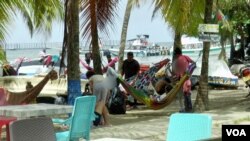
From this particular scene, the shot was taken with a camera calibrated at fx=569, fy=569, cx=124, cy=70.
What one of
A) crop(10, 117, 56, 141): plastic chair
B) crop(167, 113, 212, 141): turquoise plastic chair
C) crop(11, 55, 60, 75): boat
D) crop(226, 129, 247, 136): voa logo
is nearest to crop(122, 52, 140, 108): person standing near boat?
crop(167, 113, 212, 141): turquoise plastic chair

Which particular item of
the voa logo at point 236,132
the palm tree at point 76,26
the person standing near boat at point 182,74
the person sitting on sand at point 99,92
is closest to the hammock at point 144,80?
the person standing near boat at point 182,74

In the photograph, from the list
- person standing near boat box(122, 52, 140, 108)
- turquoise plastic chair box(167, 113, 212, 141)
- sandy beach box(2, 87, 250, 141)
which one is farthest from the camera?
person standing near boat box(122, 52, 140, 108)

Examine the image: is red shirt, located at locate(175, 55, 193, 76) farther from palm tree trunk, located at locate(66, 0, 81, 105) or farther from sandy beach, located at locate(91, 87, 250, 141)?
palm tree trunk, located at locate(66, 0, 81, 105)

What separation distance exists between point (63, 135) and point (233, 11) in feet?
83.1

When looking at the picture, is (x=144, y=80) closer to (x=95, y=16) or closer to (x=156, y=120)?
(x=156, y=120)

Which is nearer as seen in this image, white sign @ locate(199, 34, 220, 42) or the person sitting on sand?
the person sitting on sand

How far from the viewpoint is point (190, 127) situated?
18.6ft

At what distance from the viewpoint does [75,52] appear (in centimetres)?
1071

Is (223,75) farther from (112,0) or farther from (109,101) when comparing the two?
(112,0)

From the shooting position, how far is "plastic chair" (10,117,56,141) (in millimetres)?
4688

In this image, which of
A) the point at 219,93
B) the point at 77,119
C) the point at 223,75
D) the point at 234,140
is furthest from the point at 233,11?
the point at 234,140

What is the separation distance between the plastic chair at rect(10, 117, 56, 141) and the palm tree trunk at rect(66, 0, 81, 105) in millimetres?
5598

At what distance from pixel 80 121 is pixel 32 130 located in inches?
99.7

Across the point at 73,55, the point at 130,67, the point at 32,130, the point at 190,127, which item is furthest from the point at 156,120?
the point at 32,130
